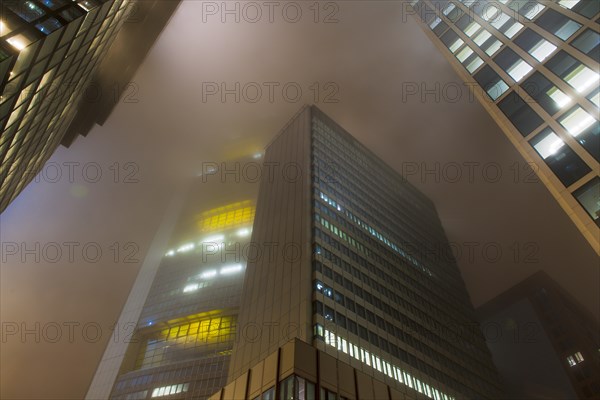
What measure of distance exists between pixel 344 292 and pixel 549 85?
34038 millimetres

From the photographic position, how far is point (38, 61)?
75.2ft

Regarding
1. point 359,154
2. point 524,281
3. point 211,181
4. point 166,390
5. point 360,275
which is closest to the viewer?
point 360,275

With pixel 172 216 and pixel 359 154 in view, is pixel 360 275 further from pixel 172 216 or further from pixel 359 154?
pixel 172 216

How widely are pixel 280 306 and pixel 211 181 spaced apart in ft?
342

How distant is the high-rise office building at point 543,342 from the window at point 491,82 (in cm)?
10146

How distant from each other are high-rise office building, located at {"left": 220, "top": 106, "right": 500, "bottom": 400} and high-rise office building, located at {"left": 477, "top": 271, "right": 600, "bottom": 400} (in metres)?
44.3

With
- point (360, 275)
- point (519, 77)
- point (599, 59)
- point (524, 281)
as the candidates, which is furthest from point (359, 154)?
point (524, 281)

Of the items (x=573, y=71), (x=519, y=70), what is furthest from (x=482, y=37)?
(x=573, y=71)

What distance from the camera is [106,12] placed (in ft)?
102

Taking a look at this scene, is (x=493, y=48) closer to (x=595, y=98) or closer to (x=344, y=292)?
(x=595, y=98)

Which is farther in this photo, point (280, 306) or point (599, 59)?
point (280, 306)

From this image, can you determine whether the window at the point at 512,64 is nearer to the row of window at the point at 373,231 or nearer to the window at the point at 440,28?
the window at the point at 440,28

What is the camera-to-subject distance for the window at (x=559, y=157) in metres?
24.2

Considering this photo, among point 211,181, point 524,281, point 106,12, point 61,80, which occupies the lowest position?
point 61,80
